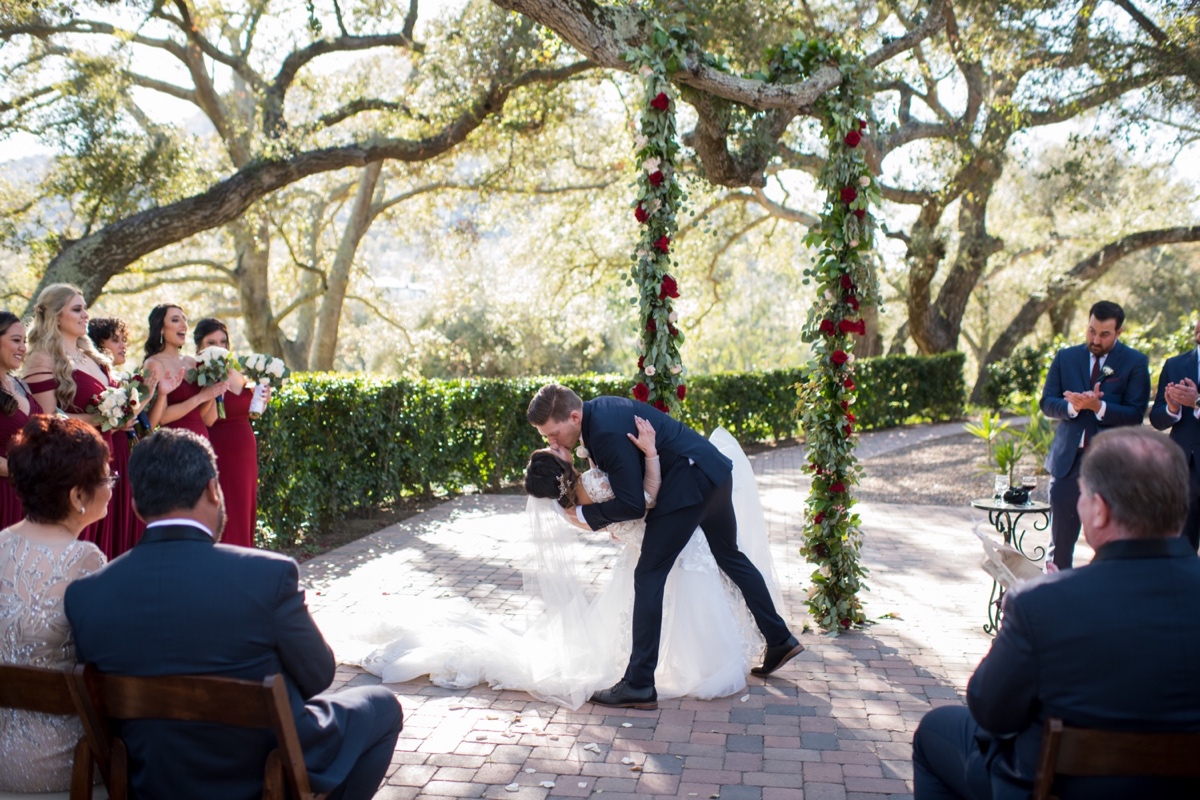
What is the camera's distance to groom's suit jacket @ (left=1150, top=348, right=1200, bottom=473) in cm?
572

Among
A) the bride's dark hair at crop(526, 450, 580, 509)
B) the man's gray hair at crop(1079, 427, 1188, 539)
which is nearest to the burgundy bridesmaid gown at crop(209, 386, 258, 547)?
the bride's dark hair at crop(526, 450, 580, 509)

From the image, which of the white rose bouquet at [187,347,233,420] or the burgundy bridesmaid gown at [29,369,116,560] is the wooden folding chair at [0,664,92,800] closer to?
the burgundy bridesmaid gown at [29,369,116,560]

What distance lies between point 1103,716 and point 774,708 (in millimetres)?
2585

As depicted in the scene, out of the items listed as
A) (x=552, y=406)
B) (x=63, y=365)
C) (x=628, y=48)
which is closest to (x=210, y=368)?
(x=63, y=365)

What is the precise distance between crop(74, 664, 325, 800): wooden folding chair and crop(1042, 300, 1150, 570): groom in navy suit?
5057mm

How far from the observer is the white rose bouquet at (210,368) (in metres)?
5.97

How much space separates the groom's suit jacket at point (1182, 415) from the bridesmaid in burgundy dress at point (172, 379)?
590 cm

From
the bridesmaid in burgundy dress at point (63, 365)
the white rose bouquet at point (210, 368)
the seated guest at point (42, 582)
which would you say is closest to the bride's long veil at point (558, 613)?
the white rose bouquet at point (210, 368)

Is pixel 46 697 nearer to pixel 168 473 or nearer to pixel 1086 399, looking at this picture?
pixel 168 473

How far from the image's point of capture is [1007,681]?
243 centimetres

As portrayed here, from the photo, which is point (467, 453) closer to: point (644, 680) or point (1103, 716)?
point (644, 680)

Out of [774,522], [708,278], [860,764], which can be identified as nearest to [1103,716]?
[860,764]

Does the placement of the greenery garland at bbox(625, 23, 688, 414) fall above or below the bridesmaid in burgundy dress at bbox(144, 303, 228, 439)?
above

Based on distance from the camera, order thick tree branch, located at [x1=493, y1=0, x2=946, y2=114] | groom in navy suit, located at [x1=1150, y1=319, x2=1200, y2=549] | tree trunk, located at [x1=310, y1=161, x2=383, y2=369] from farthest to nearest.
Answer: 1. tree trunk, located at [x1=310, y1=161, x2=383, y2=369]
2. thick tree branch, located at [x1=493, y1=0, x2=946, y2=114]
3. groom in navy suit, located at [x1=1150, y1=319, x2=1200, y2=549]
